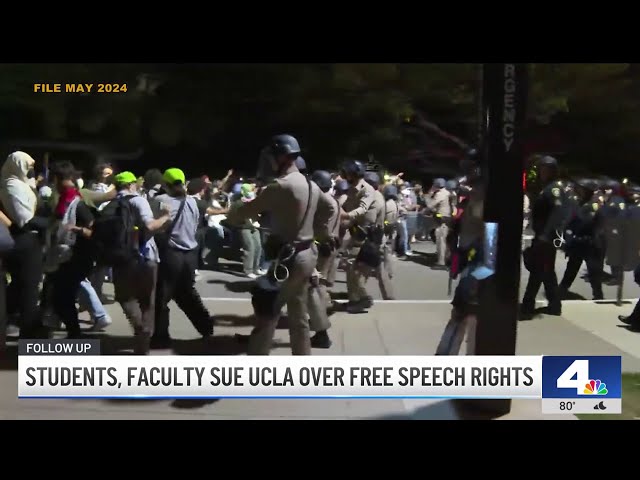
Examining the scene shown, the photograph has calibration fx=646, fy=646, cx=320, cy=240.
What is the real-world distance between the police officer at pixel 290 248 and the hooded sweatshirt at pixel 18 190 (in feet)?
3.59

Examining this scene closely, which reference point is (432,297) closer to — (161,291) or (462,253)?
(462,253)

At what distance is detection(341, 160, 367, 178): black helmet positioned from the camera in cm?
339

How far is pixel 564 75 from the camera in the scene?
3410 millimetres

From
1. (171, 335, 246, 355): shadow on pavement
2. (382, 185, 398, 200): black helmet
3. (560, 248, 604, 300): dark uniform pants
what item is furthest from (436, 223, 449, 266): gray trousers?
(171, 335, 246, 355): shadow on pavement

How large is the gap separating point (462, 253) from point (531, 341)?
639 mm

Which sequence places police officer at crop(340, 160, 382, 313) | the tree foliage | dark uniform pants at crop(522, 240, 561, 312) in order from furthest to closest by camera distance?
dark uniform pants at crop(522, 240, 561, 312), police officer at crop(340, 160, 382, 313), the tree foliage

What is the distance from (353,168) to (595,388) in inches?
71.2

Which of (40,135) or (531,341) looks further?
(531,341)

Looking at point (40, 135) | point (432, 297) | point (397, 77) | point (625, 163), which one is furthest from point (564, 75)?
point (40, 135)

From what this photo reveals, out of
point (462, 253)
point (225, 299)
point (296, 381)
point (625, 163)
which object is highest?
point (625, 163)

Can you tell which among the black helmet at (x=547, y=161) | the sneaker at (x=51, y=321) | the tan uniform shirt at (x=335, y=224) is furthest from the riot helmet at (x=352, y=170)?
the sneaker at (x=51, y=321)

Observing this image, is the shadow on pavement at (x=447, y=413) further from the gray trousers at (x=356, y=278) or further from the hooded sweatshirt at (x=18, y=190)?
the hooded sweatshirt at (x=18, y=190)

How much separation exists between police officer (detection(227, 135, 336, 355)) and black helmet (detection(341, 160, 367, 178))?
194mm

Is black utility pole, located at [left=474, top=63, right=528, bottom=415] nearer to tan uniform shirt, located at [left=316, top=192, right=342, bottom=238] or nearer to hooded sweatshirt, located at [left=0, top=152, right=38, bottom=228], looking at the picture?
tan uniform shirt, located at [left=316, top=192, right=342, bottom=238]
